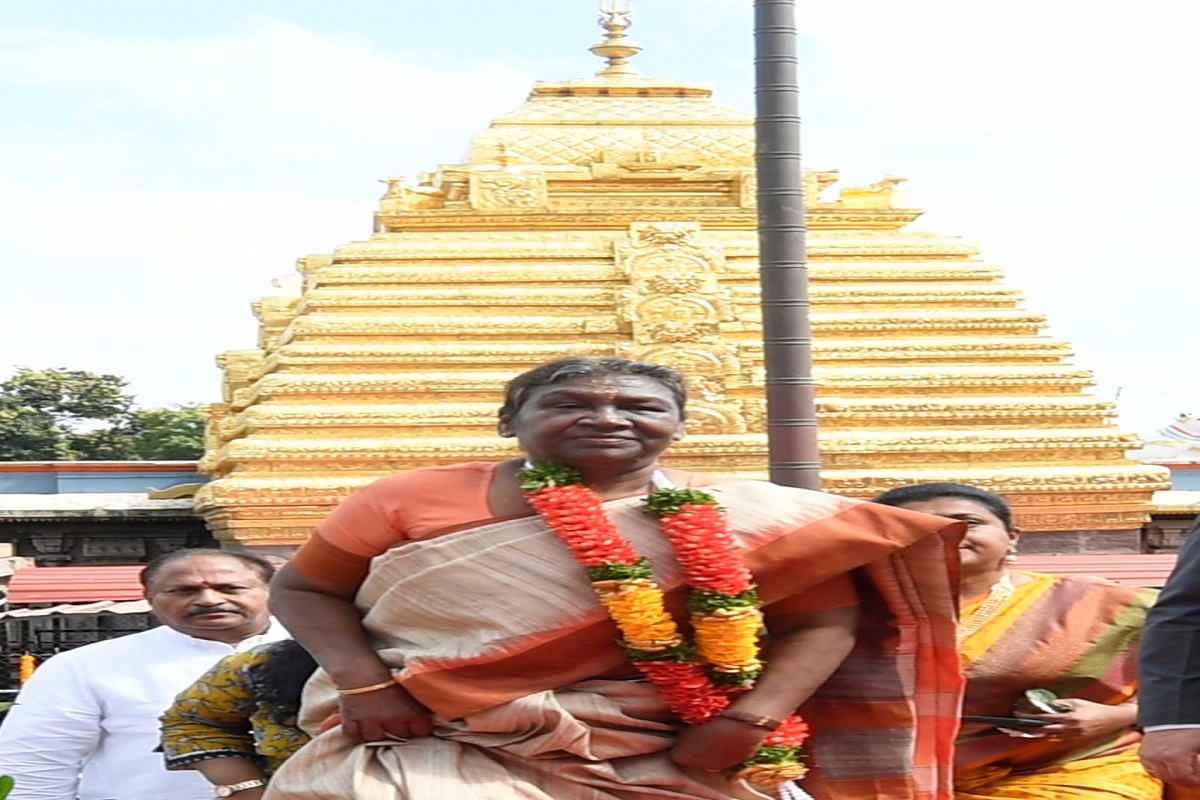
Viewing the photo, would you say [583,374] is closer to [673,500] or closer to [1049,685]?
[673,500]

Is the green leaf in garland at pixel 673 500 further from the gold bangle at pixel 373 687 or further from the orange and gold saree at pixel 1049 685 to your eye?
the orange and gold saree at pixel 1049 685

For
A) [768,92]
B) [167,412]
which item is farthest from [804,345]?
[167,412]

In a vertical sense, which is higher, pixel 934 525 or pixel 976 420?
pixel 934 525

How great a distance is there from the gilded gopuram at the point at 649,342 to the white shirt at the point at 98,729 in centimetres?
832

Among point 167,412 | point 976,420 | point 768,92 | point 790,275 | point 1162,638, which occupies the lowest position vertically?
point 167,412

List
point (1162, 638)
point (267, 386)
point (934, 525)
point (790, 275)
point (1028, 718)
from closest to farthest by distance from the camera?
point (1162, 638) → point (934, 525) → point (1028, 718) → point (790, 275) → point (267, 386)

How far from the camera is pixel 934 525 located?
3496mm

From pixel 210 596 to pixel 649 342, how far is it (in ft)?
30.1

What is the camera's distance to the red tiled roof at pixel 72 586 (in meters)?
11.2

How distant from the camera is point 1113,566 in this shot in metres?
10.4

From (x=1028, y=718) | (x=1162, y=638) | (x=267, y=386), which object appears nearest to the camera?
(x=1162, y=638)

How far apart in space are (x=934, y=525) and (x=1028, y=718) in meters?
0.98

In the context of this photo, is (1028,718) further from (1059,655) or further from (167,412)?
(167,412)

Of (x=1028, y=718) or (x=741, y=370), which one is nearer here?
(x=1028, y=718)
